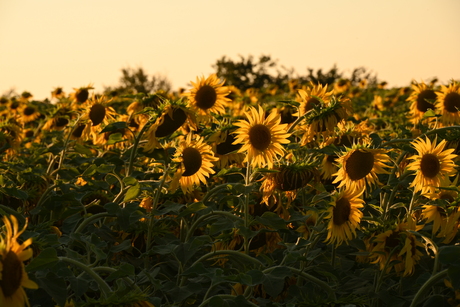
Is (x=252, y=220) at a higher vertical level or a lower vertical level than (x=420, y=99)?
lower

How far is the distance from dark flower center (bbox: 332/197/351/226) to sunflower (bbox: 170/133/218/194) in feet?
2.74

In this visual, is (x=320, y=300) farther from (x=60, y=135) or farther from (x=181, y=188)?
(x=60, y=135)

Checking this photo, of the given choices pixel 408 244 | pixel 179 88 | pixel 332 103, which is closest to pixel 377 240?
pixel 408 244

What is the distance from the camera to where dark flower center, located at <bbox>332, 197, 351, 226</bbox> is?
10.9 feet

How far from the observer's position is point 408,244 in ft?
10.2

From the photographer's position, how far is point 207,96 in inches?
180

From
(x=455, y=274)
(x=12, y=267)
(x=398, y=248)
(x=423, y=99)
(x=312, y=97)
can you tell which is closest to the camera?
(x=12, y=267)

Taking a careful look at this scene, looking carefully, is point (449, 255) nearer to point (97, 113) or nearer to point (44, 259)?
point (44, 259)

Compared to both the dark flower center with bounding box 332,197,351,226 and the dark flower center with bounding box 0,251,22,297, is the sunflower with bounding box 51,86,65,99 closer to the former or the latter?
the dark flower center with bounding box 332,197,351,226

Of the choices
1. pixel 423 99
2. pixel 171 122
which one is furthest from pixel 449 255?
pixel 423 99

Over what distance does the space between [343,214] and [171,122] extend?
1138 mm

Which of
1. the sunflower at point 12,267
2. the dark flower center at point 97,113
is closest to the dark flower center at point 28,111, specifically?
the dark flower center at point 97,113

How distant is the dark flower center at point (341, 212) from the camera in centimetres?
332

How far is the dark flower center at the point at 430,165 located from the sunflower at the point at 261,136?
0.81 m
